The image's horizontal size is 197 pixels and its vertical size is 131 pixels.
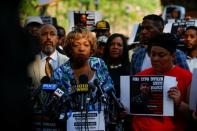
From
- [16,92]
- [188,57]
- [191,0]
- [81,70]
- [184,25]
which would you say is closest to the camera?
[16,92]

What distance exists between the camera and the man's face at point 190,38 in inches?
285

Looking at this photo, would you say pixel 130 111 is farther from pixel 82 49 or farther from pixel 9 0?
pixel 9 0

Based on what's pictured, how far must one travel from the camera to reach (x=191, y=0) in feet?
61.1

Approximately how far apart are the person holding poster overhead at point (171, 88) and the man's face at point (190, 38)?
2136 mm

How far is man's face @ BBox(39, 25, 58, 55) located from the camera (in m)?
6.39

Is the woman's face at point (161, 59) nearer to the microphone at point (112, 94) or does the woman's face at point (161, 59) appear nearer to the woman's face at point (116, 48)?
the microphone at point (112, 94)

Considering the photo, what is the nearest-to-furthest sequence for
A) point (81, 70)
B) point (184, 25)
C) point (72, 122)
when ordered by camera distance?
point (72, 122) < point (81, 70) < point (184, 25)

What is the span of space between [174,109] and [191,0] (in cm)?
1424

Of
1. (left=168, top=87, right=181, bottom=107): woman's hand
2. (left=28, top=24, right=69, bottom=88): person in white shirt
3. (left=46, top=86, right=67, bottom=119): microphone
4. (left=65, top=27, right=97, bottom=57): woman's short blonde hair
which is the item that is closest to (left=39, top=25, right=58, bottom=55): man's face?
(left=28, top=24, right=69, bottom=88): person in white shirt

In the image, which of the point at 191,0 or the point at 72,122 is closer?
the point at 72,122

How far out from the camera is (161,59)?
5.00 metres

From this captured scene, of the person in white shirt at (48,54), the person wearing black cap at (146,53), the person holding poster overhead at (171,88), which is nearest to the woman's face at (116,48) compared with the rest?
the person wearing black cap at (146,53)

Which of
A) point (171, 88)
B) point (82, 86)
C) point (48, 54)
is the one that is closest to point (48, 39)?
point (48, 54)

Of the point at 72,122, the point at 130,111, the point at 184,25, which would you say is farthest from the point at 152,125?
the point at 184,25
